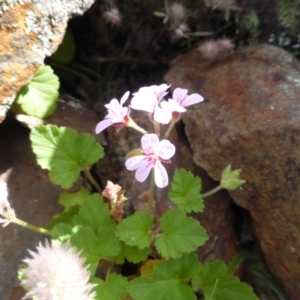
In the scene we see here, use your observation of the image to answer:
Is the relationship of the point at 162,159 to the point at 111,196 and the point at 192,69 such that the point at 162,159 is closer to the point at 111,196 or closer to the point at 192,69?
the point at 111,196

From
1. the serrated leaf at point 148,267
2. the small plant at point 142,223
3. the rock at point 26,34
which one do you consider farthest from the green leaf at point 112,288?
the rock at point 26,34

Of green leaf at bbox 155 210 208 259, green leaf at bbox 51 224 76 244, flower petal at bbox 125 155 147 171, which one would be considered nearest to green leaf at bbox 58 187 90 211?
green leaf at bbox 51 224 76 244

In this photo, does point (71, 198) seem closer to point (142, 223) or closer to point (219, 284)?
point (142, 223)

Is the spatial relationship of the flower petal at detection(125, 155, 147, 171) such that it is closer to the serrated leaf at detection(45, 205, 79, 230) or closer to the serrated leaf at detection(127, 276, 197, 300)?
the serrated leaf at detection(127, 276, 197, 300)

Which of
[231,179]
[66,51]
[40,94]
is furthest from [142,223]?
[66,51]

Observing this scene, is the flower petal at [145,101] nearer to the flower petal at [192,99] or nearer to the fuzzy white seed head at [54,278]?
the flower petal at [192,99]

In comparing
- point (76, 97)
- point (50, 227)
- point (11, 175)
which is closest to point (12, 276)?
point (50, 227)
